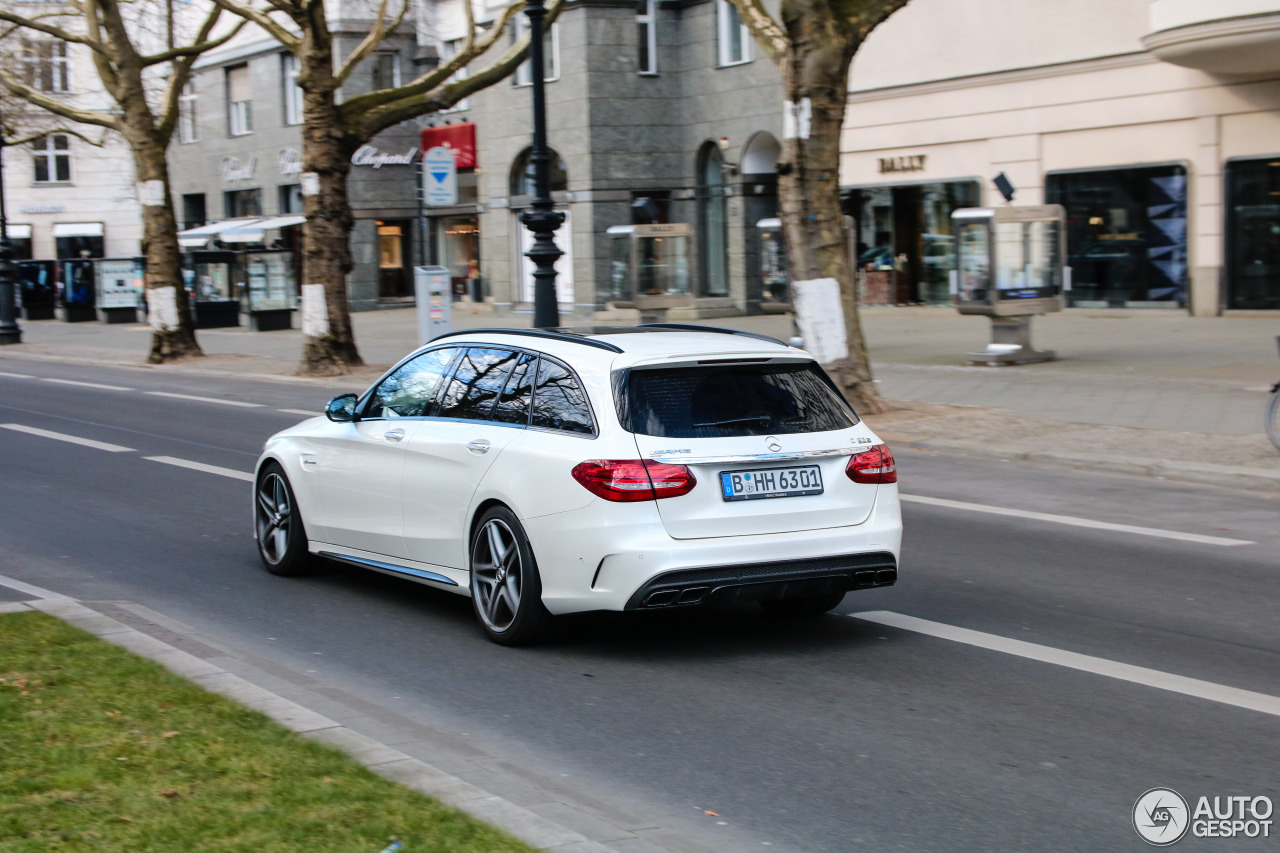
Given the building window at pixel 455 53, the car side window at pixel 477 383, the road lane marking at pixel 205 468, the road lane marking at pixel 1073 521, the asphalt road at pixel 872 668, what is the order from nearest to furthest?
1. the asphalt road at pixel 872 668
2. the car side window at pixel 477 383
3. the road lane marking at pixel 1073 521
4. the road lane marking at pixel 205 468
5. the building window at pixel 455 53

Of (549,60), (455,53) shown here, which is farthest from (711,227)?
(455,53)

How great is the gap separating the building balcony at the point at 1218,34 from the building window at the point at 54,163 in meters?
55.3

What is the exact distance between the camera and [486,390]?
7230 millimetres

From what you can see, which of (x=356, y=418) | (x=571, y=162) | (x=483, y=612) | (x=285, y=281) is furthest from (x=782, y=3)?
(x=285, y=281)

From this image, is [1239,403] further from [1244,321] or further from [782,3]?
[1244,321]

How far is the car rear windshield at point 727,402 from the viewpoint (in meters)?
6.47

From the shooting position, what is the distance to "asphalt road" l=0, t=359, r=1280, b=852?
479 cm

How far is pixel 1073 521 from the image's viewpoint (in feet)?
33.0

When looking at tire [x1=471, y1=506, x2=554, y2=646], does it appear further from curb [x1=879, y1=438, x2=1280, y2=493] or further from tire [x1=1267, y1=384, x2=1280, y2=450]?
tire [x1=1267, y1=384, x2=1280, y2=450]

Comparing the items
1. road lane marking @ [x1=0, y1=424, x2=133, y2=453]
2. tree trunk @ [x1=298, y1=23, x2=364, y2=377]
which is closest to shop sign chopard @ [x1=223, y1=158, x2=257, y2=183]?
tree trunk @ [x1=298, y1=23, x2=364, y2=377]

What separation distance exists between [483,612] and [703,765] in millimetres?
2092

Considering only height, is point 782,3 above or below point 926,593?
above

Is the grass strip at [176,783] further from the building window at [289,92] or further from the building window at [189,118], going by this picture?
the building window at [189,118]

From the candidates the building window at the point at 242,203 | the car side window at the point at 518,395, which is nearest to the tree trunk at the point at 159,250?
the car side window at the point at 518,395
